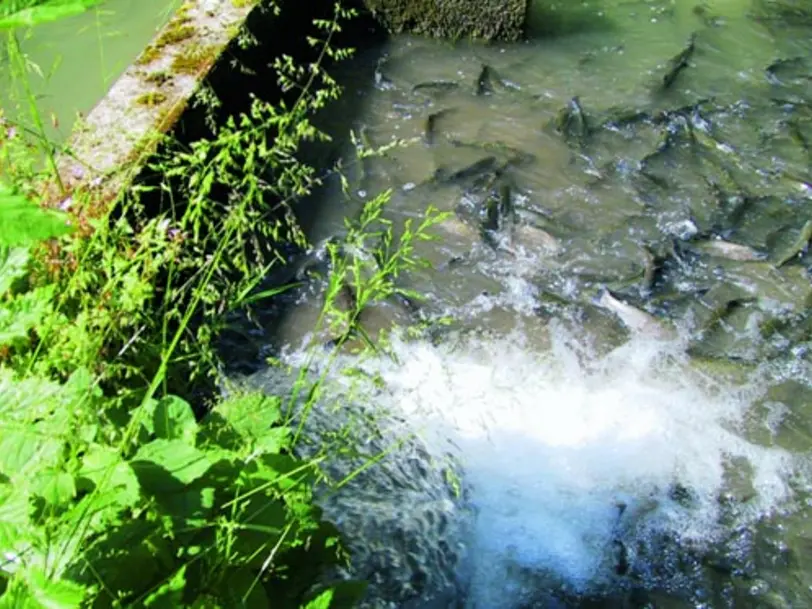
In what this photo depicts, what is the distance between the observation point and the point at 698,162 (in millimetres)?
5215

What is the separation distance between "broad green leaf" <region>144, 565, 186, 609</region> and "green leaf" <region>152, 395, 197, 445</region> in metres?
0.42

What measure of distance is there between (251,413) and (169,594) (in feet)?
2.20

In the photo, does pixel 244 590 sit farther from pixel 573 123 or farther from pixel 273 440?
pixel 573 123

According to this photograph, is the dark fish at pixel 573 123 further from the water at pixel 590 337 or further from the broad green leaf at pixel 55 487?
the broad green leaf at pixel 55 487

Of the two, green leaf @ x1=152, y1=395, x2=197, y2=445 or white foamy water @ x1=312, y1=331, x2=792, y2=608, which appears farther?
white foamy water @ x1=312, y1=331, x2=792, y2=608

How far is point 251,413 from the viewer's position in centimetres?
251

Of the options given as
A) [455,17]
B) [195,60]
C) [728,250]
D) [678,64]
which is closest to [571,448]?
[728,250]

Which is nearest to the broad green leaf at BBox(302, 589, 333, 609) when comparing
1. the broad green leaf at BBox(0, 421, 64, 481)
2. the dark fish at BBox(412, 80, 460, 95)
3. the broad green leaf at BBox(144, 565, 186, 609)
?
the broad green leaf at BBox(144, 565, 186, 609)

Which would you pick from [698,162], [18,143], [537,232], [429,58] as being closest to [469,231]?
[537,232]

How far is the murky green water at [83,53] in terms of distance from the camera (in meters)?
4.91

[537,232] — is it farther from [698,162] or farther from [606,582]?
[606,582]

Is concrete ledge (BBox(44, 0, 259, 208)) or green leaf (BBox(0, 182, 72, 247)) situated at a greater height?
green leaf (BBox(0, 182, 72, 247))

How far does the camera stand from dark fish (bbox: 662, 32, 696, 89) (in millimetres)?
5908

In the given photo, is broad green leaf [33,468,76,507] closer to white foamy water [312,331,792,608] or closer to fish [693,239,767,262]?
white foamy water [312,331,792,608]
